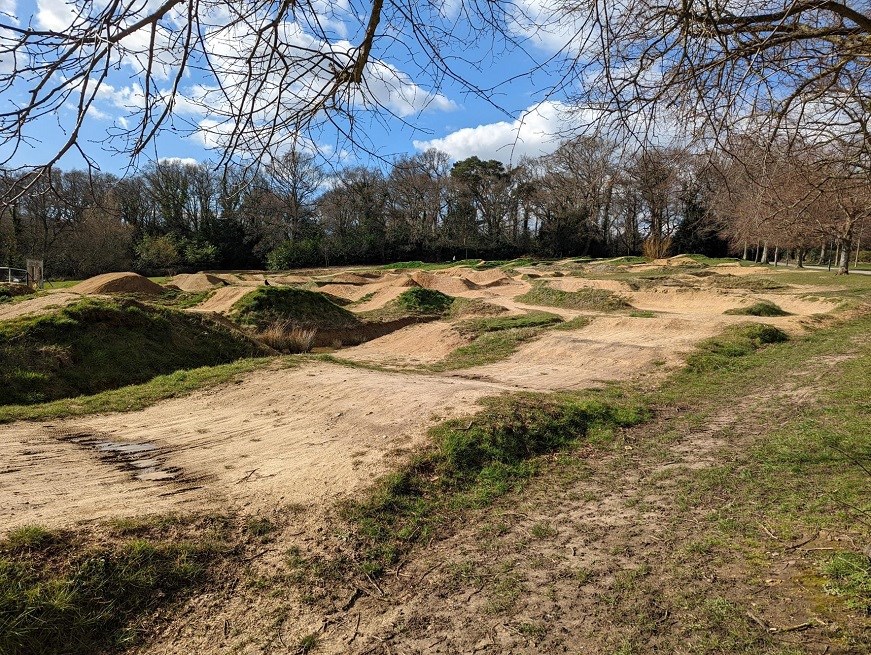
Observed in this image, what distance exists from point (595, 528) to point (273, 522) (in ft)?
8.80

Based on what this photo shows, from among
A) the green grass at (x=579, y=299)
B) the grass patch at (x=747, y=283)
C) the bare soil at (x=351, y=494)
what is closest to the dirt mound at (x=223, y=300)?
the bare soil at (x=351, y=494)

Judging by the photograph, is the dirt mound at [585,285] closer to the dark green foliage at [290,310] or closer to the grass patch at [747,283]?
the grass patch at [747,283]

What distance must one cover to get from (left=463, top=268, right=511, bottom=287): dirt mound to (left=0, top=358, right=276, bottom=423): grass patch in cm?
2118

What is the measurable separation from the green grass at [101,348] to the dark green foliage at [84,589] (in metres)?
6.68

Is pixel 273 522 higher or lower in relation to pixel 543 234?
lower

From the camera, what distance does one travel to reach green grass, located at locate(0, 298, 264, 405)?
9.48 metres

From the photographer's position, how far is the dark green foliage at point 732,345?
11141 mm

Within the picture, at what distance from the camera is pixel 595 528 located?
4.52 meters

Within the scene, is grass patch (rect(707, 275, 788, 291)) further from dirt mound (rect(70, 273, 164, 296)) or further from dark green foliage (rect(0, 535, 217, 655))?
dark green foliage (rect(0, 535, 217, 655))

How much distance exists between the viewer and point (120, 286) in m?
23.4

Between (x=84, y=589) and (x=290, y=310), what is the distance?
599 inches

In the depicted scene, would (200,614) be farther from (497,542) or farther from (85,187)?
(85,187)

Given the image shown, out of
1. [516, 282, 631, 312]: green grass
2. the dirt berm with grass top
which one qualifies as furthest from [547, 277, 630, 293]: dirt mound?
the dirt berm with grass top

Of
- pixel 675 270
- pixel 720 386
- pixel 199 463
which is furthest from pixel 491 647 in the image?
pixel 675 270
